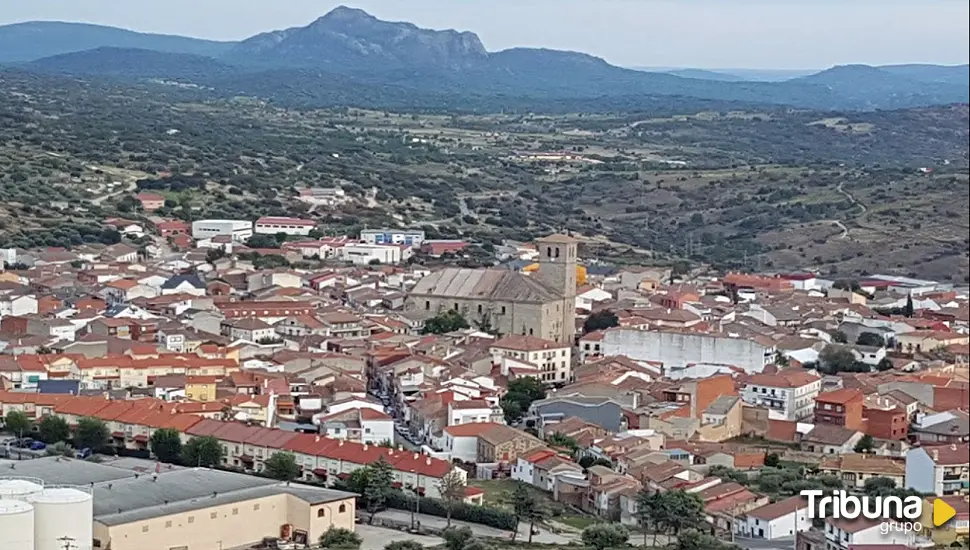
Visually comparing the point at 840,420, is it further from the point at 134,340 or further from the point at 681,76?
the point at 681,76

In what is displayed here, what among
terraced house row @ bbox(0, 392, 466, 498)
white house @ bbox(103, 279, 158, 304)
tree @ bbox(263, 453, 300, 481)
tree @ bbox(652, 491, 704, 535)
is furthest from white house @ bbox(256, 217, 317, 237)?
tree @ bbox(652, 491, 704, 535)

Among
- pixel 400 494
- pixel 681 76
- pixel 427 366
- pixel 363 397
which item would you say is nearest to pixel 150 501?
pixel 400 494

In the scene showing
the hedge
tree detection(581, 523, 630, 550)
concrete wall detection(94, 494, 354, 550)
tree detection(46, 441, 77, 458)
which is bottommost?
the hedge

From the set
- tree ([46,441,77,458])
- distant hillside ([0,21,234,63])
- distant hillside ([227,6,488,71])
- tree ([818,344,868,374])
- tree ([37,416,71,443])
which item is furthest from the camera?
distant hillside ([227,6,488,71])

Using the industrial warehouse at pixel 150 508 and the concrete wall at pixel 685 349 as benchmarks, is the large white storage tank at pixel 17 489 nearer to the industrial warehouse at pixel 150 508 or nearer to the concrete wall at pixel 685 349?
the industrial warehouse at pixel 150 508

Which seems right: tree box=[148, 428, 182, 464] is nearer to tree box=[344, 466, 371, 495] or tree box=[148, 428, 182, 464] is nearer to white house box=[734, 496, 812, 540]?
tree box=[344, 466, 371, 495]

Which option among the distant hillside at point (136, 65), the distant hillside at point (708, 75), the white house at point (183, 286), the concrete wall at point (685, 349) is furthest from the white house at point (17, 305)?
the distant hillside at point (708, 75)

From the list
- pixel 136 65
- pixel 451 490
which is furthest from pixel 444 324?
pixel 136 65
